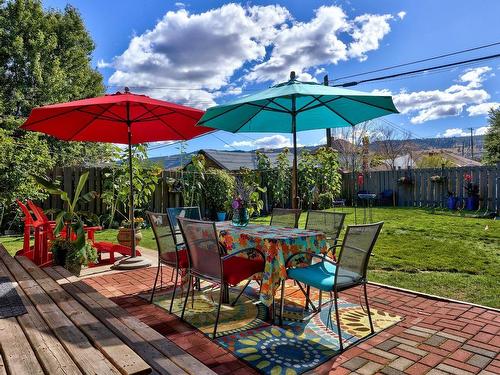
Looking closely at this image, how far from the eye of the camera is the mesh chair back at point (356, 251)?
2.66m

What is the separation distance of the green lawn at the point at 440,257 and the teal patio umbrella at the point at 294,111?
1.62 meters

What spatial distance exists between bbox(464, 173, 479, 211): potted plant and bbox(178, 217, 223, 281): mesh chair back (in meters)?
10.5

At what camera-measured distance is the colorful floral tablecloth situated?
2.93 m

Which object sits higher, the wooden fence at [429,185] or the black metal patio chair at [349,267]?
the wooden fence at [429,185]

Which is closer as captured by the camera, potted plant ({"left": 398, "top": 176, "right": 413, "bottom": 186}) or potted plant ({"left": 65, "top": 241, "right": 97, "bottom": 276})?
potted plant ({"left": 65, "top": 241, "right": 97, "bottom": 276})

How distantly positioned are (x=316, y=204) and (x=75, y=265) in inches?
334

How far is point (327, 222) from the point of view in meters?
3.84

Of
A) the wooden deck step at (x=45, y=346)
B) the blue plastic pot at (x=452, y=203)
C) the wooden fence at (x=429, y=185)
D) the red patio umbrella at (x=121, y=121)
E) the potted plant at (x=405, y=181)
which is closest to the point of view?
the wooden deck step at (x=45, y=346)

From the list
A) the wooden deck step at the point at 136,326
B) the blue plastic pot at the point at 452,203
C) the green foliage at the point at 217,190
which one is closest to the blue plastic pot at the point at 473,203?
the blue plastic pot at the point at 452,203

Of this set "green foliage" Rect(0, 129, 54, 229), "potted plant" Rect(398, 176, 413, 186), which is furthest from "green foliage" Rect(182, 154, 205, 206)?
"potted plant" Rect(398, 176, 413, 186)

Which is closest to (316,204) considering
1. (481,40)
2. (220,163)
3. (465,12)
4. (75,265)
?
(220,163)

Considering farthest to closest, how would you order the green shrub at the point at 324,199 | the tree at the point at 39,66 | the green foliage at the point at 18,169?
the tree at the point at 39,66
the green shrub at the point at 324,199
the green foliage at the point at 18,169

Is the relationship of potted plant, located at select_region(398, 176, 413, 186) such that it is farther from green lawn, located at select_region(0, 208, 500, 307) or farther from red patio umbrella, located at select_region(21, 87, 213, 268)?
red patio umbrella, located at select_region(21, 87, 213, 268)

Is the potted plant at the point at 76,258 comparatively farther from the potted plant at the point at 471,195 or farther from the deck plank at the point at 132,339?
the potted plant at the point at 471,195
